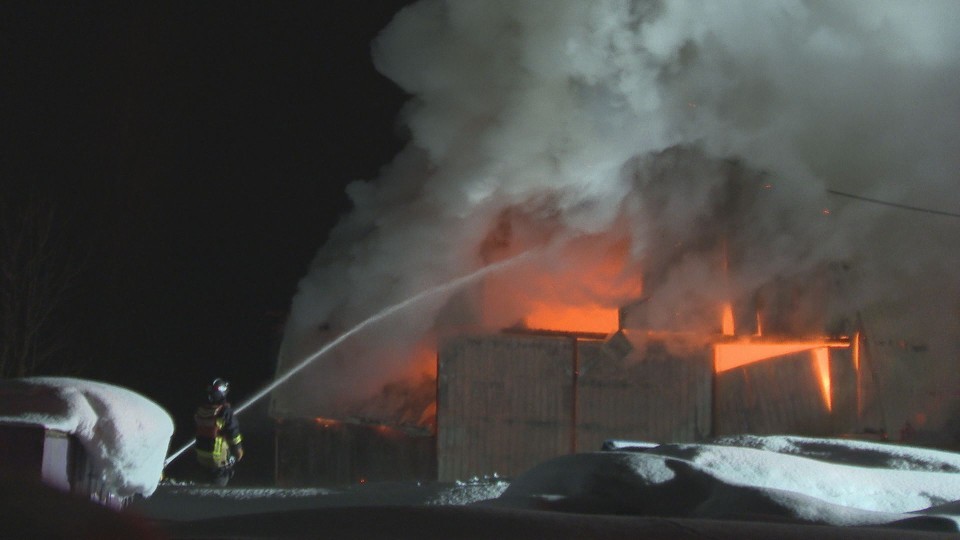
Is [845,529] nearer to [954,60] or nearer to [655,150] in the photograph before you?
[655,150]

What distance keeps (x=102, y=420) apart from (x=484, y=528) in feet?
6.82

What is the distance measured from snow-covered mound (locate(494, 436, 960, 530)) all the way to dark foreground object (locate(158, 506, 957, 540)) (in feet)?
1.91

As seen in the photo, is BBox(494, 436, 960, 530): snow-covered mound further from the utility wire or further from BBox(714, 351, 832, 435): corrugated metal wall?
the utility wire

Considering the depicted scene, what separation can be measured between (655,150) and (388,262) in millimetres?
3226

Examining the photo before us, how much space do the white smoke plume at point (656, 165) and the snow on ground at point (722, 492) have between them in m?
5.96

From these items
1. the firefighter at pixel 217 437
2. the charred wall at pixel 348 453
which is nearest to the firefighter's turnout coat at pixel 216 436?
the firefighter at pixel 217 437

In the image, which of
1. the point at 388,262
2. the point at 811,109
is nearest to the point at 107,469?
the point at 388,262

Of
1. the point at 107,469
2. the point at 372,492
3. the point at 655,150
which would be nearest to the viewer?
the point at 107,469

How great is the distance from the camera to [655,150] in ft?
36.9

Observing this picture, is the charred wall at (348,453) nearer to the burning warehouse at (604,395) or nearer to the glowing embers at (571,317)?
the burning warehouse at (604,395)

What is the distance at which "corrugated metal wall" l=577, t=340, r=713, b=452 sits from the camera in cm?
1077

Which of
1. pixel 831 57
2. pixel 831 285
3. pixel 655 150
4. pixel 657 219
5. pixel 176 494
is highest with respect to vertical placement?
pixel 831 57

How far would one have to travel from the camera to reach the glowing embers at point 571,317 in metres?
11.8

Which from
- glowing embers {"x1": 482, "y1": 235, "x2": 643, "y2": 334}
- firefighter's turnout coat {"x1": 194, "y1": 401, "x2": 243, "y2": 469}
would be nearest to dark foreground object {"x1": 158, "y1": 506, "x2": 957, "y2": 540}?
firefighter's turnout coat {"x1": 194, "y1": 401, "x2": 243, "y2": 469}
